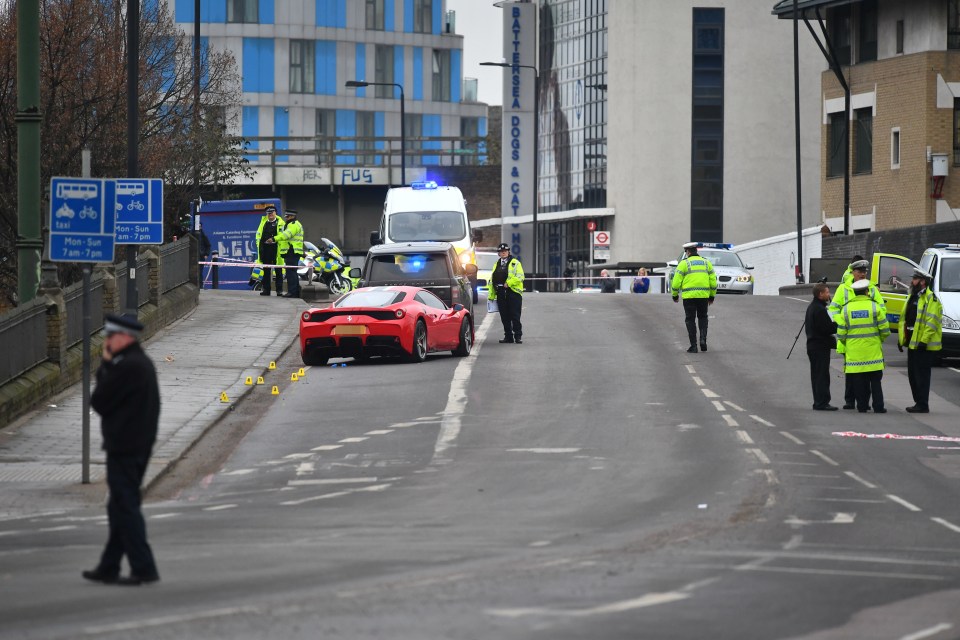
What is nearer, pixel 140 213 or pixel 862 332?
pixel 862 332

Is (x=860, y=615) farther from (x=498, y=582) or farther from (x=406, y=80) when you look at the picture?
(x=406, y=80)

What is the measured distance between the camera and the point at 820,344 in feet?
73.7

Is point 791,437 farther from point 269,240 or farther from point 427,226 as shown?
point 269,240

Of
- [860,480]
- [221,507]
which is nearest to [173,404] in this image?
[221,507]

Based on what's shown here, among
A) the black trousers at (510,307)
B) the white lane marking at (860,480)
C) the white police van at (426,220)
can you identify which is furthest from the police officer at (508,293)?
the white lane marking at (860,480)

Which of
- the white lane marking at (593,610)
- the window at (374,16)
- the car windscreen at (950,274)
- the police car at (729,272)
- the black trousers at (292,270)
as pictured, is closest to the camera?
the white lane marking at (593,610)

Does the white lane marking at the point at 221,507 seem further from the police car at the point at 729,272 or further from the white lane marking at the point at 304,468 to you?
the police car at the point at 729,272

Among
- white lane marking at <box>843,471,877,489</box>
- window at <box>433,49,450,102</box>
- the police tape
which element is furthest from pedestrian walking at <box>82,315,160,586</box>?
window at <box>433,49,450,102</box>

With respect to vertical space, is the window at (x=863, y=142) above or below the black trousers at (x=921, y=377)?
above

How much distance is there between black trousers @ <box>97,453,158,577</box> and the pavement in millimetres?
3716

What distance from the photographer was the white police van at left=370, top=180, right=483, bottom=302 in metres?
38.3

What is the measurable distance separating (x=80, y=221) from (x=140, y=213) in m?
6.54

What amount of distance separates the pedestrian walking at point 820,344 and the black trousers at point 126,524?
12869 mm

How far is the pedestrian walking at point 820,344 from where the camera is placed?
21.8 metres
